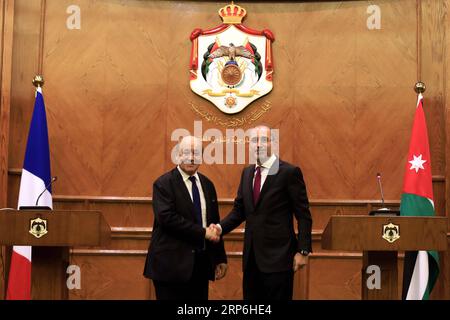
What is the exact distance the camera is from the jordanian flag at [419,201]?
17.3 ft

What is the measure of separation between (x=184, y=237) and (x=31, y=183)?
76.1 inches

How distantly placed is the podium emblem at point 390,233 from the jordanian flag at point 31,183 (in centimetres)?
282

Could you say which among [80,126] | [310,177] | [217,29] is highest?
[217,29]

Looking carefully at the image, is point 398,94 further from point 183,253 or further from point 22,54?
point 22,54

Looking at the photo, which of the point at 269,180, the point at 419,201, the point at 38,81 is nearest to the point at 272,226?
the point at 269,180

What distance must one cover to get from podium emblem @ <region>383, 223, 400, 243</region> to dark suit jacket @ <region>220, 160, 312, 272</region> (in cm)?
57

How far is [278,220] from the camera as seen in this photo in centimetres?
414

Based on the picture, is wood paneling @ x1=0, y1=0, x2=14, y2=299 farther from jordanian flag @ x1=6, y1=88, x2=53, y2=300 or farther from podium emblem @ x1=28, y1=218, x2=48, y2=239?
podium emblem @ x1=28, y1=218, x2=48, y2=239

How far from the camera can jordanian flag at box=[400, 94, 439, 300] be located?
5.28 m

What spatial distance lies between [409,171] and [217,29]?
2.05 metres

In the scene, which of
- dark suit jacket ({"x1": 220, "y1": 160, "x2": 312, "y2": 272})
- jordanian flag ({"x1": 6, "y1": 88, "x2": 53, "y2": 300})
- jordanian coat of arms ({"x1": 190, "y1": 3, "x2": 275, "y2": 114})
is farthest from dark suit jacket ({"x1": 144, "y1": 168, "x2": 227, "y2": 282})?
jordanian coat of arms ({"x1": 190, "y1": 3, "x2": 275, "y2": 114})

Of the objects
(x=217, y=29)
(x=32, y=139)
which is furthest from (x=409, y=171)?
(x=32, y=139)

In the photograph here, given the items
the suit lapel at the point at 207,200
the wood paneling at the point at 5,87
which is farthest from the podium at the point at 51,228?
the wood paneling at the point at 5,87
